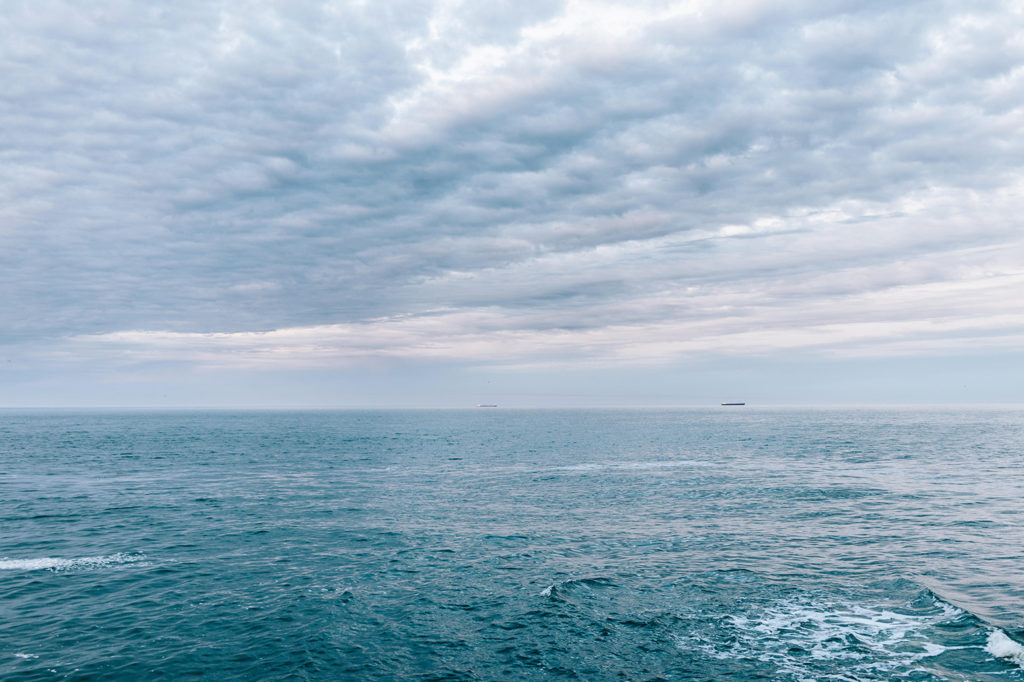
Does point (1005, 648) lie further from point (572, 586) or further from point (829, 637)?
point (572, 586)

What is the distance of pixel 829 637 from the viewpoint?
27219mm

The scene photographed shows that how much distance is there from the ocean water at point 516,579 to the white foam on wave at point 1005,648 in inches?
5.8

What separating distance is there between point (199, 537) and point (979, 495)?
74.3 meters

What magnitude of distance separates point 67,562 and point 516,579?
96.2 feet

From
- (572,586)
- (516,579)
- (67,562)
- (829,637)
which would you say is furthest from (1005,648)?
(67,562)

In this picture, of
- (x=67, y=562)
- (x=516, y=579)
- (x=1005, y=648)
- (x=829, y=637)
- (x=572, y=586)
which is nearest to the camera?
(x=1005, y=648)

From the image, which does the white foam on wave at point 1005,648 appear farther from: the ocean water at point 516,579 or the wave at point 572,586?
the wave at point 572,586

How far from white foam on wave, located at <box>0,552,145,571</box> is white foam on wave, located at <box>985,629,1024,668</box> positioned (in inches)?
1858

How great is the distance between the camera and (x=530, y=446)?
13538 centimetres

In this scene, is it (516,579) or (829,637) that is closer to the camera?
(829,637)

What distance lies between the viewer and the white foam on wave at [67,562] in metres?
38.5

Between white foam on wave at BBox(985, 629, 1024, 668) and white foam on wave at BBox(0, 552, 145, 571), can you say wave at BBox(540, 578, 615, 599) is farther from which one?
white foam on wave at BBox(0, 552, 145, 571)

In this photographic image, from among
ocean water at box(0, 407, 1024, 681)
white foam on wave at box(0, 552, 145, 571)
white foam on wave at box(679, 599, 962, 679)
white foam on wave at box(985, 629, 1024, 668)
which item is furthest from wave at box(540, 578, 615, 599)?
white foam on wave at box(0, 552, 145, 571)

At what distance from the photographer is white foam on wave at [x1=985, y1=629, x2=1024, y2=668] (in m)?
24.9
